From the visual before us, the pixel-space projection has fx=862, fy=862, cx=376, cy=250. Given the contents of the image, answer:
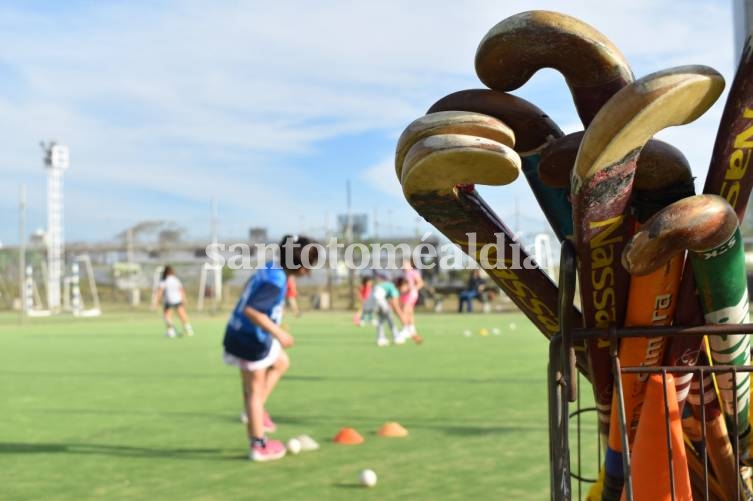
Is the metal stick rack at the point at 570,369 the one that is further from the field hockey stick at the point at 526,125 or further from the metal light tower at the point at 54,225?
the metal light tower at the point at 54,225

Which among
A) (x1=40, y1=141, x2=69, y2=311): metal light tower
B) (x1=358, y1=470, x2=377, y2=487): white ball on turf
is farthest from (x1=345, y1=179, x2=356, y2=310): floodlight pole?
(x1=358, y1=470, x2=377, y2=487): white ball on turf

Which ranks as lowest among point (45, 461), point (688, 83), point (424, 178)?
point (45, 461)

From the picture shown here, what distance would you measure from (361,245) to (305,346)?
704 inches

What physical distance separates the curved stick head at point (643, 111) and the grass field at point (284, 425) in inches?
125

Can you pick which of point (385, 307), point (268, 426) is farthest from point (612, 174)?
point (385, 307)

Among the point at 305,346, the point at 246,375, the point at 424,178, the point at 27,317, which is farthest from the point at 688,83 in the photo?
the point at 27,317

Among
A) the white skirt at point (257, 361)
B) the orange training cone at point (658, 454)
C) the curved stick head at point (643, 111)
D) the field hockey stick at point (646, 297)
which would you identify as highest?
the curved stick head at point (643, 111)

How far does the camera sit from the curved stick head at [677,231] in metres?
1.39

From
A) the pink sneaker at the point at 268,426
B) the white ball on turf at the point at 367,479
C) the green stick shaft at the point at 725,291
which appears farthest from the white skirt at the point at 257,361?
the green stick shaft at the point at 725,291

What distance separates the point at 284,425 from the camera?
22.1 ft

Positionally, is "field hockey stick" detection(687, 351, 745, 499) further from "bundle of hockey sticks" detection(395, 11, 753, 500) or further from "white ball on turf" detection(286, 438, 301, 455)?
"white ball on turf" detection(286, 438, 301, 455)

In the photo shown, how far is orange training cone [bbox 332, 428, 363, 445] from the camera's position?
230 inches

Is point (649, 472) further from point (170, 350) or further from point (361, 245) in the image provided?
point (361, 245)

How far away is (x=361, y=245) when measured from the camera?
32.9m
